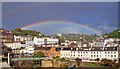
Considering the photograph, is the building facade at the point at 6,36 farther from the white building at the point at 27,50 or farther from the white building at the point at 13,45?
the white building at the point at 27,50

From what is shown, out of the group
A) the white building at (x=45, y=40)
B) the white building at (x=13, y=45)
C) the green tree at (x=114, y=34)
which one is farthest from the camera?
the white building at (x=45, y=40)

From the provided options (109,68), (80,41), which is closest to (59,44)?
(80,41)

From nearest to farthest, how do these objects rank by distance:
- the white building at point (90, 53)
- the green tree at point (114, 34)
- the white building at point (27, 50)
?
1. the white building at point (90, 53)
2. the white building at point (27, 50)
3. the green tree at point (114, 34)

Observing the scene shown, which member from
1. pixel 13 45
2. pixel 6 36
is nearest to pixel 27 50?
pixel 13 45

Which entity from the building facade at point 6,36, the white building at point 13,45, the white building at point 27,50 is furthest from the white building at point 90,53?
the building facade at point 6,36

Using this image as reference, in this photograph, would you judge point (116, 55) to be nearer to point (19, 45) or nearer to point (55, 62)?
point (55, 62)

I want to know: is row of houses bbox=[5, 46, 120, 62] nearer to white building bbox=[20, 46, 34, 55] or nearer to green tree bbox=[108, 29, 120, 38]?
white building bbox=[20, 46, 34, 55]

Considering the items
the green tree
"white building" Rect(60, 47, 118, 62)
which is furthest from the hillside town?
the green tree

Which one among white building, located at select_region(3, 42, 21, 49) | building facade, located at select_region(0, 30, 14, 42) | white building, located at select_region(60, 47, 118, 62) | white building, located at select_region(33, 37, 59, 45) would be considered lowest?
white building, located at select_region(60, 47, 118, 62)

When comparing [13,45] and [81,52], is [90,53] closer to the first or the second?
[81,52]
